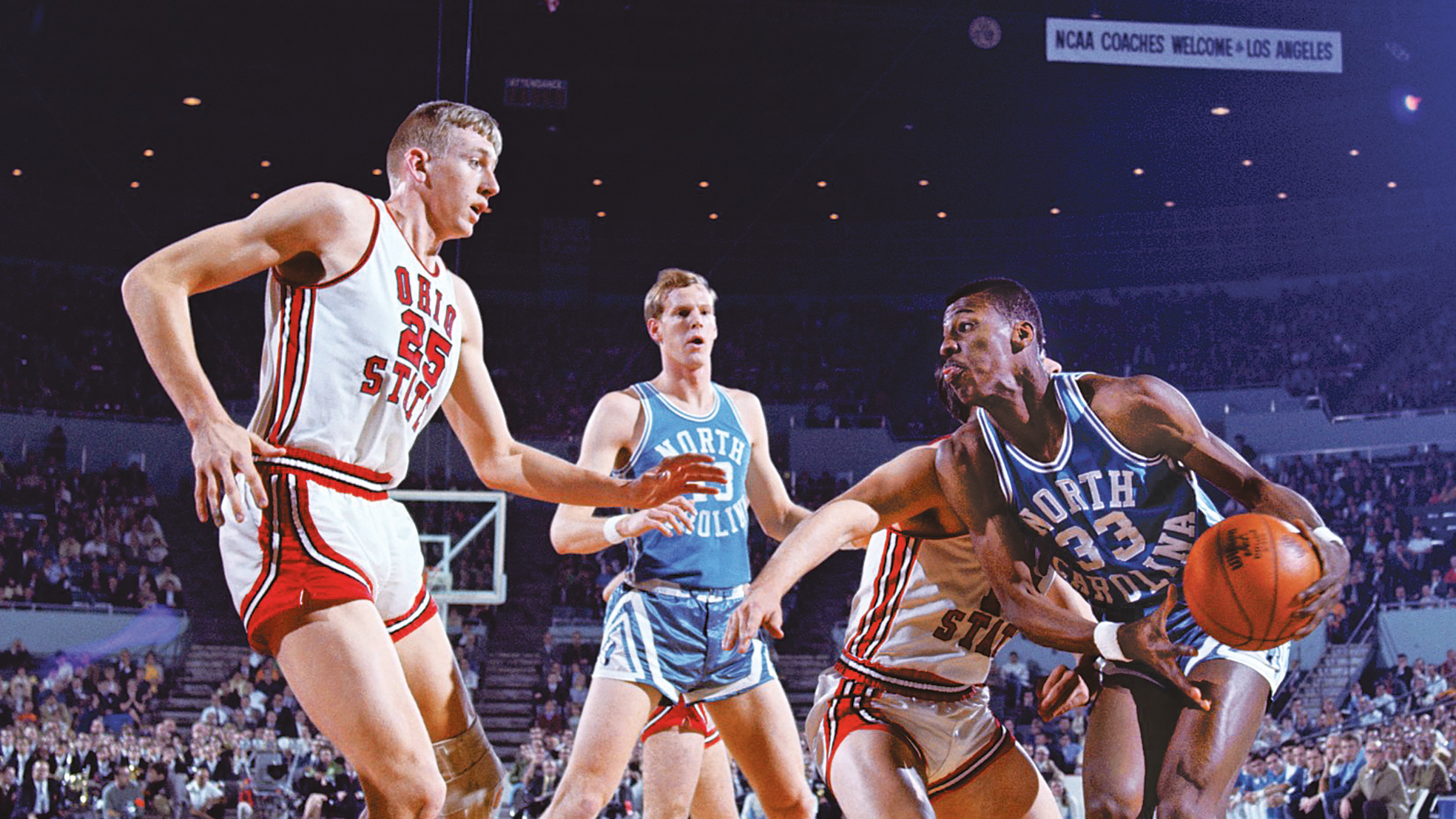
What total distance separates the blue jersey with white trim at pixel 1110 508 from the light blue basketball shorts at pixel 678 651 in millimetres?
1260

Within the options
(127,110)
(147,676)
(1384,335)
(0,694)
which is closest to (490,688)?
(147,676)

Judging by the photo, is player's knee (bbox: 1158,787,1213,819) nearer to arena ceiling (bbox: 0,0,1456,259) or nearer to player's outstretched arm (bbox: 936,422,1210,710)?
player's outstretched arm (bbox: 936,422,1210,710)

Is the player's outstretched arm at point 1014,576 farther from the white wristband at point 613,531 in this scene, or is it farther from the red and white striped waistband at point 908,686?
the white wristband at point 613,531

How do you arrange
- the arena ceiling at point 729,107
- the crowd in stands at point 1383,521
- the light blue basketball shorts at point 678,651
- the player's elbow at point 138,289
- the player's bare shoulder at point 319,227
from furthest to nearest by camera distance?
the crowd in stands at point 1383,521 < the arena ceiling at point 729,107 < the light blue basketball shorts at point 678,651 < the player's bare shoulder at point 319,227 < the player's elbow at point 138,289

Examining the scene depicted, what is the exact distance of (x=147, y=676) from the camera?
57.1ft

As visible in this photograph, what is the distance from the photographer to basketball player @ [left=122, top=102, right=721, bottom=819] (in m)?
3.09

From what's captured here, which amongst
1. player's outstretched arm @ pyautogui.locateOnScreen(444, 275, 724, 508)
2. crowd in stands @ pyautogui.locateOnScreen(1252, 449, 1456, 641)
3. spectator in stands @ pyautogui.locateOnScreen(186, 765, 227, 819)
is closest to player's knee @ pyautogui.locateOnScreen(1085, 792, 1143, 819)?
player's outstretched arm @ pyautogui.locateOnScreen(444, 275, 724, 508)

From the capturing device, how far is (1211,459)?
370 centimetres

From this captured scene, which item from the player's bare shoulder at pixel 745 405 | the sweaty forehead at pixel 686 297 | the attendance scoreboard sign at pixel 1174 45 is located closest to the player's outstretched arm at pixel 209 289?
the sweaty forehead at pixel 686 297

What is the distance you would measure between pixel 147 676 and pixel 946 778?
16.0 meters

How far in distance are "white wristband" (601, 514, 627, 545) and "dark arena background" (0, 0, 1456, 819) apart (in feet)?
24.1

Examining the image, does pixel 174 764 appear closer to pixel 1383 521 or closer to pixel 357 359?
pixel 357 359

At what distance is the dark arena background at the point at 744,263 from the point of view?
1579 centimetres

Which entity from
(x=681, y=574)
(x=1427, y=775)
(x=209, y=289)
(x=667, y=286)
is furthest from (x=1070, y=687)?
(x=1427, y=775)
